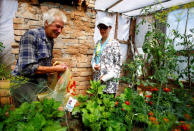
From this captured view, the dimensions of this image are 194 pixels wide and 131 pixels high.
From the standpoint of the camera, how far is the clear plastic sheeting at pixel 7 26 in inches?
110

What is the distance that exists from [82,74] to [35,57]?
116 cm

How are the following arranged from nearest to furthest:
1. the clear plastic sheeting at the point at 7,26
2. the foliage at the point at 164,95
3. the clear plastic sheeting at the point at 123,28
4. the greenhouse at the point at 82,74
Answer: the foliage at the point at 164,95, the greenhouse at the point at 82,74, the clear plastic sheeting at the point at 7,26, the clear plastic sheeting at the point at 123,28

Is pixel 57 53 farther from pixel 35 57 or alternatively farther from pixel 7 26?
pixel 7 26

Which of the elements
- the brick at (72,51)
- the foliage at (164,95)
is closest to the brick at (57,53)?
the brick at (72,51)

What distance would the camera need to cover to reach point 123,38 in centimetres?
516

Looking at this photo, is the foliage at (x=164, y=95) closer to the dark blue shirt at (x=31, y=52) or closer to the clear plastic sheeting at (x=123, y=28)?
the dark blue shirt at (x=31, y=52)

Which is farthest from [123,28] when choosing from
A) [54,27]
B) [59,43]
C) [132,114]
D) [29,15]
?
[132,114]

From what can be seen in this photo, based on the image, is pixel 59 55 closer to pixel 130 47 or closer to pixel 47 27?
pixel 47 27

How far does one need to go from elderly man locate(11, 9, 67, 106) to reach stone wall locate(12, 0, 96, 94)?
1.80 ft

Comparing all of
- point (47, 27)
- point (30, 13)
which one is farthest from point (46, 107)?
point (30, 13)

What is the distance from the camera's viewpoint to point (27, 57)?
1247 millimetres

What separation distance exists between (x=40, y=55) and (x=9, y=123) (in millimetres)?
804

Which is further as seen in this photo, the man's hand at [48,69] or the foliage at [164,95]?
the man's hand at [48,69]

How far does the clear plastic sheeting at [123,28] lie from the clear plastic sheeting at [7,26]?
3.60 metres
